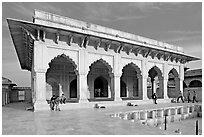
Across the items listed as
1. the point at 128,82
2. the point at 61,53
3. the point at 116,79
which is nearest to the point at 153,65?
the point at 116,79

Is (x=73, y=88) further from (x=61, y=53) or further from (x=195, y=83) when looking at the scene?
(x=195, y=83)

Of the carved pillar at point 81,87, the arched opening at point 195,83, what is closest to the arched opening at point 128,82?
the carved pillar at point 81,87

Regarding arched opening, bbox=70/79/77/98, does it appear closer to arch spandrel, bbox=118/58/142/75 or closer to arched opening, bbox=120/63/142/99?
arched opening, bbox=120/63/142/99

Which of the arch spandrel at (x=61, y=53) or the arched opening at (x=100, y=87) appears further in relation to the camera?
the arched opening at (x=100, y=87)

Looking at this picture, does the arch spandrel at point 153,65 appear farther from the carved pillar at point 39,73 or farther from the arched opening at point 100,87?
the carved pillar at point 39,73

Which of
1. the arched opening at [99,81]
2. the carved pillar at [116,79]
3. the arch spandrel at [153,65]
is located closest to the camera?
the carved pillar at [116,79]

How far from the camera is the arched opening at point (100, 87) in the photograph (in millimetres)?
19547

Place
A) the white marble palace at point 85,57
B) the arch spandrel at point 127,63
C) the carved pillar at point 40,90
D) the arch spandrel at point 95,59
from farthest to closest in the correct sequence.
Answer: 1. the arch spandrel at point 127,63
2. the arch spandrel at point 95,59
3. the white marble palace at point 85,57
4. the carved pillar at point 40,90

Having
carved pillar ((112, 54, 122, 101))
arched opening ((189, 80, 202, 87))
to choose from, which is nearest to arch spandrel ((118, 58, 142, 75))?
carved pillar ((112, 54, 122, 101))

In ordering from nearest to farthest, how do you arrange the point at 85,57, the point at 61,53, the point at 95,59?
the point at 61,53, the point at 85,57, the point at 95,59

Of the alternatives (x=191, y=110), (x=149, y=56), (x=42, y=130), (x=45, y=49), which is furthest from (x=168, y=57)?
(x=42, y=130)

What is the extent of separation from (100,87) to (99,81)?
0.65m

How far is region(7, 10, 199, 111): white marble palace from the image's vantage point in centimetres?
1097

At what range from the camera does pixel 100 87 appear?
→ 20.0 m
